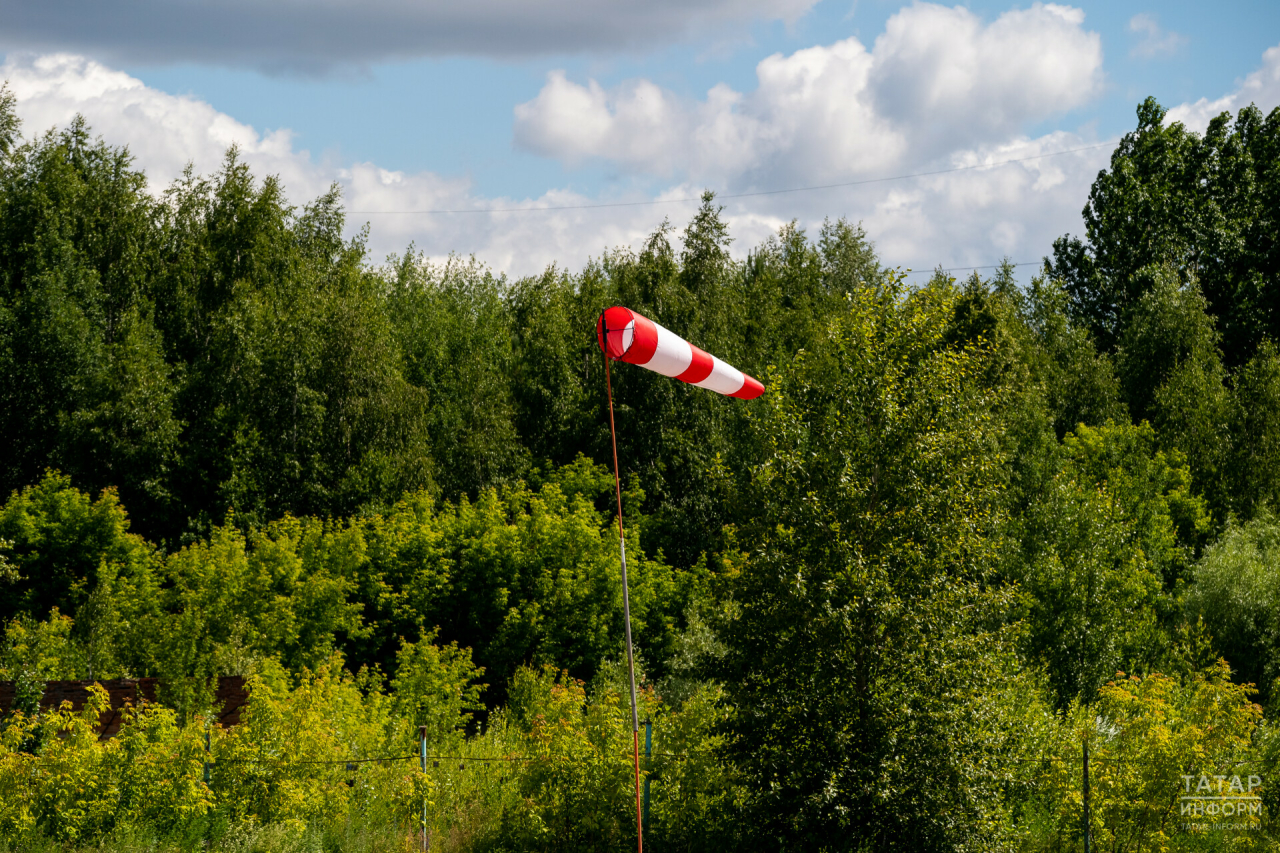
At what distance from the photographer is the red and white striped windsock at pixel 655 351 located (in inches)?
342

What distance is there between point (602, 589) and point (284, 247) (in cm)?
2095

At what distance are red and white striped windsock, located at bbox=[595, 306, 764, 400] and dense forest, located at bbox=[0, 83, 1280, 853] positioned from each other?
481 cm

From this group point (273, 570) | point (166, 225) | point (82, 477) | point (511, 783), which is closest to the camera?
point (511, 783)

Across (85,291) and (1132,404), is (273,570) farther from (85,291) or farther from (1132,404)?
(1132,404)

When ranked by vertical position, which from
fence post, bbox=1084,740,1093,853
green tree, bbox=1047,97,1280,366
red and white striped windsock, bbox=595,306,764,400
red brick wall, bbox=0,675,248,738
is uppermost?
green tree, bbox=1047,97,1280,366

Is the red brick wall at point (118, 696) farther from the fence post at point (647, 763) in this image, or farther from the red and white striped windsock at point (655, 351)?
the red and white striped windsock at point (655, 351)

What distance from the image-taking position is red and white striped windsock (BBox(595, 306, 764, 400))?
28.5 ft

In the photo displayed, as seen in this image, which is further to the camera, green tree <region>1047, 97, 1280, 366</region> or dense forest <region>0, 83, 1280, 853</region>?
green tree <region>1047, 97, 1280, 366</region>

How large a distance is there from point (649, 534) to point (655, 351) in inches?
1131

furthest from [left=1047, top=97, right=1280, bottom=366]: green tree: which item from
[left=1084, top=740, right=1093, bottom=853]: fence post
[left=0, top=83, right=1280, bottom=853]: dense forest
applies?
[left=1084, top=740, right=1093, bottom=853]: fence post

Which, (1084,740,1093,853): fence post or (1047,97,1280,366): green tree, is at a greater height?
(1047,97,1280,366): green tree

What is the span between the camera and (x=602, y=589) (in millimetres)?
33375

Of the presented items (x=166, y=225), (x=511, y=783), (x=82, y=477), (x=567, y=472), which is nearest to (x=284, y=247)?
(x=166, y=225)

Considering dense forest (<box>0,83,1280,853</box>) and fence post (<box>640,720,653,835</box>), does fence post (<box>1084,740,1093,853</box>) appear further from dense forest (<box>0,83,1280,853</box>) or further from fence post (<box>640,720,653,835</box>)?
fence post (<box>640,720,653,835</box>)
